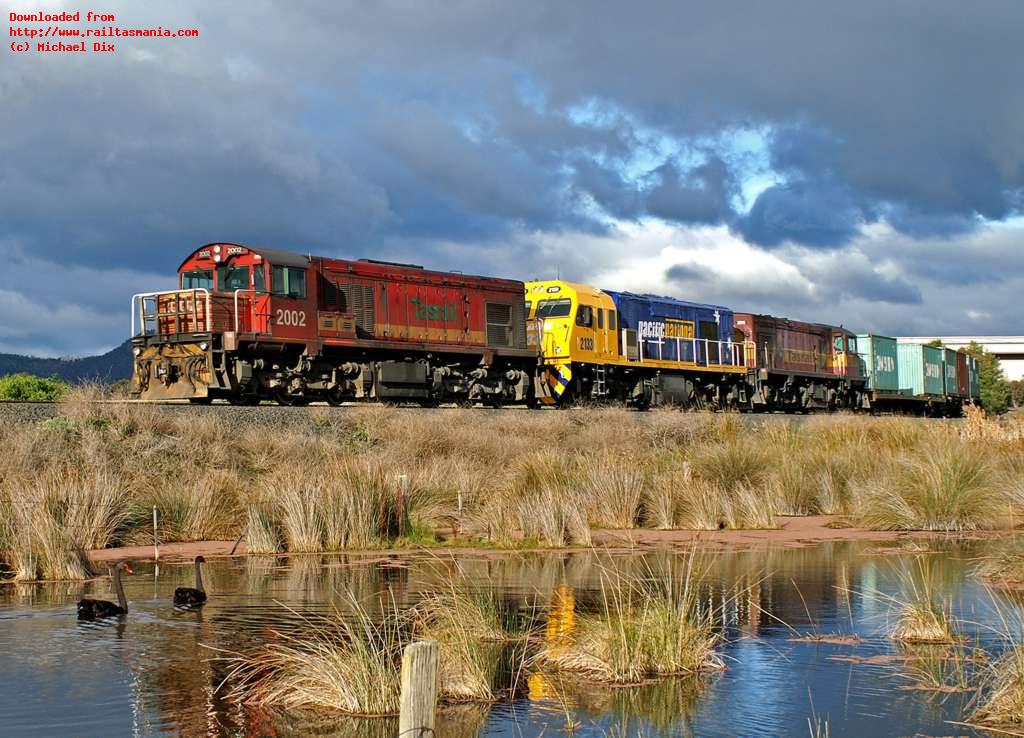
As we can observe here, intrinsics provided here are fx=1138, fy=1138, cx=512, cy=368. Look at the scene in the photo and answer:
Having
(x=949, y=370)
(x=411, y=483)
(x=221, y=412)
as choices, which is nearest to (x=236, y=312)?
(x=221, y=412)

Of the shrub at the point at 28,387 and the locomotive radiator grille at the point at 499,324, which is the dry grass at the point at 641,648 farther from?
the shrub at the point at 28,387

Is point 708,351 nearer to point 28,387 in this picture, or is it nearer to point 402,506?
point 28,387

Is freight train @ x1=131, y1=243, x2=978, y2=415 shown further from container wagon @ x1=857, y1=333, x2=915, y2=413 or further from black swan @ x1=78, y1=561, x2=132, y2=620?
black swan @ x1=78, y1=561, x2=132, y2=620

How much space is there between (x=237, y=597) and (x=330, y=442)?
1062 centimetres

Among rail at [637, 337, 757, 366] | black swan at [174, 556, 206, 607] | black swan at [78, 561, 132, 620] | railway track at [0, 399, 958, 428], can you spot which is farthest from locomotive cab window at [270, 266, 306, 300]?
black swan at [78, 561, 132, 620]

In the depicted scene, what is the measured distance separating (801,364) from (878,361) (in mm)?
8537

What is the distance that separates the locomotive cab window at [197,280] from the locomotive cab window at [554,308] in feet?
37.9

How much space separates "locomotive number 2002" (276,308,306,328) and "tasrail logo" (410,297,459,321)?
4.41m

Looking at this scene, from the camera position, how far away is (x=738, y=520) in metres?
18.9

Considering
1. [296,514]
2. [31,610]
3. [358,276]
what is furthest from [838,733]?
[358,276]

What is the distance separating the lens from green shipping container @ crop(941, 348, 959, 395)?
61.5 m

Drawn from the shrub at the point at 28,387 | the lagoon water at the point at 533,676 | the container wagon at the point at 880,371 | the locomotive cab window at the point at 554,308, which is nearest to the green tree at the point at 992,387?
the container wagon at the point at 880,371

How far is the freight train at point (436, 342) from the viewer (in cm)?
2691

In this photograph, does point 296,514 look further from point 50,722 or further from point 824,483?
point 824,483
